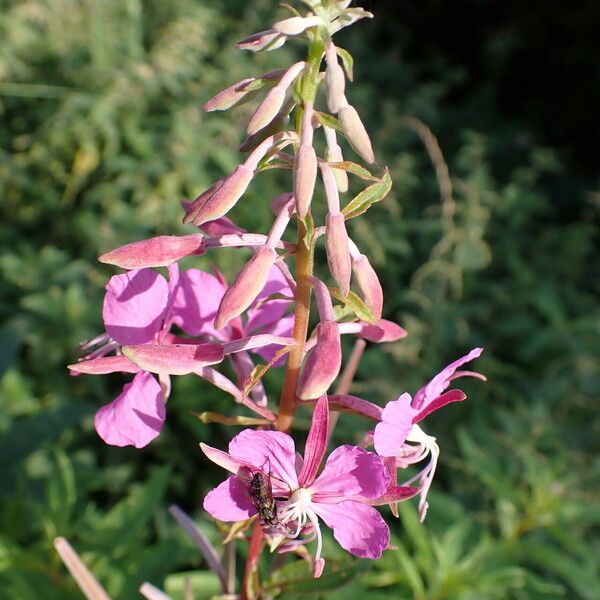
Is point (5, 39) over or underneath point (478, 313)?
over

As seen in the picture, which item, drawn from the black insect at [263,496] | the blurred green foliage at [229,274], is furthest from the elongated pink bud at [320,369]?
the blurred green foliage at [229,274]

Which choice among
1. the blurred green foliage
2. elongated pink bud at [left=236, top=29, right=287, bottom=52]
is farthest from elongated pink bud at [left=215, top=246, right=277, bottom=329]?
the blurred green foliage

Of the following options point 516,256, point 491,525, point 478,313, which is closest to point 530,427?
point 491,525

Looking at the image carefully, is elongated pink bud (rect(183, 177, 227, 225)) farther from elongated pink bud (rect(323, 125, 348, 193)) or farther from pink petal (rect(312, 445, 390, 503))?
pink petal (rect(312, 445, 390, 503))

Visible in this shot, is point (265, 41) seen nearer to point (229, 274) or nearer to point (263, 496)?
point (263, 496)

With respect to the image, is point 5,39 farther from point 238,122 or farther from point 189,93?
point 238,122

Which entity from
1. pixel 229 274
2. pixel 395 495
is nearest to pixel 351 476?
pixel 395 495

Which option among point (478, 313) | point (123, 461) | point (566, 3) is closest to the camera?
point (123, 461)
